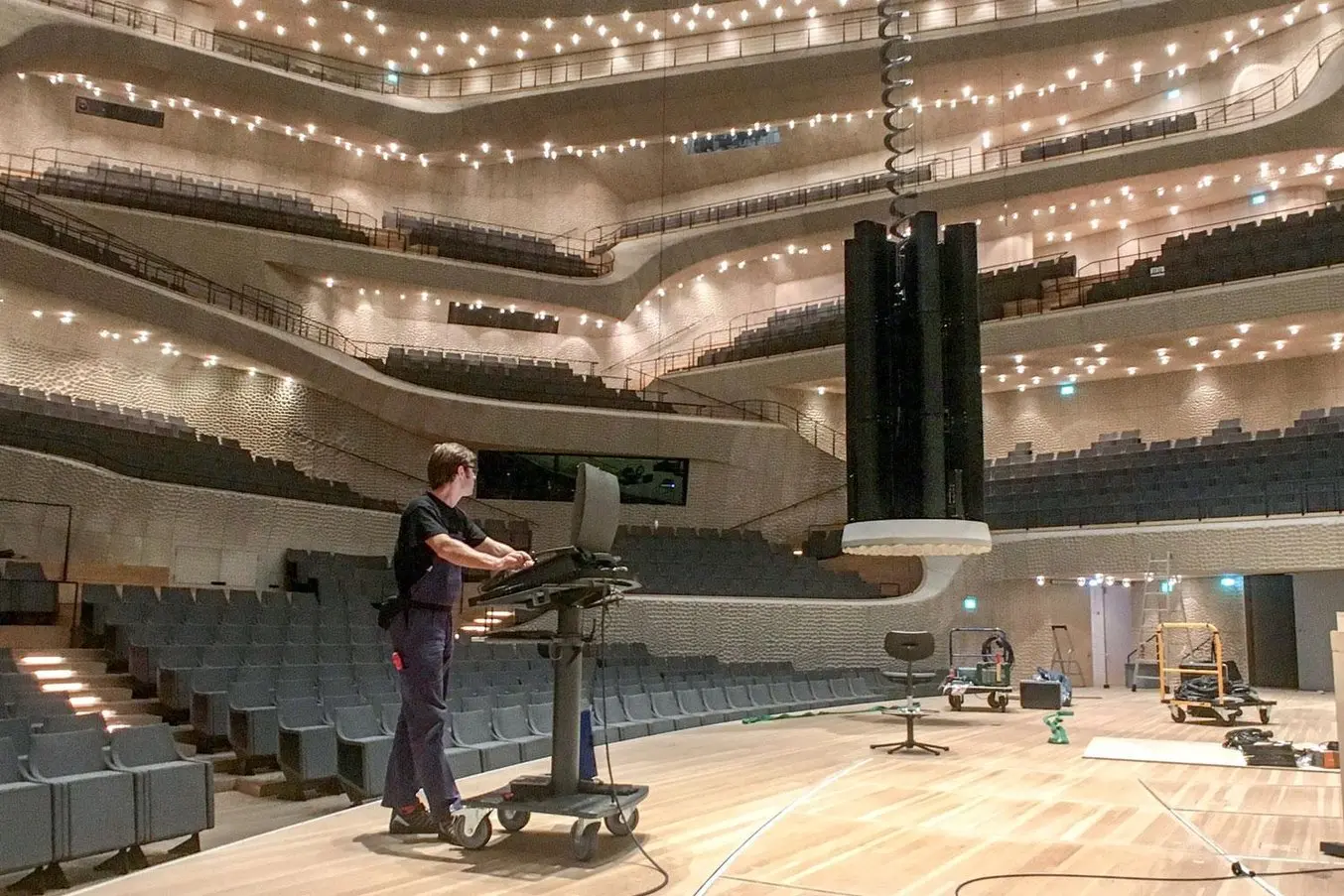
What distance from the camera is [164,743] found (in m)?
4.23

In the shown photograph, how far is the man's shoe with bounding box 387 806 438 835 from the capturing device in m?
3.66

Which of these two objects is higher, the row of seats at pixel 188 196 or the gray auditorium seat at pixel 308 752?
the row of seats at pixel 188 196

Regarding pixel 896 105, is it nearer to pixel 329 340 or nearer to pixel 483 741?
pixel 483 741

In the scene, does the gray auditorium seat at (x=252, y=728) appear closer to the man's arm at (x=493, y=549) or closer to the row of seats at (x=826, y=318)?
the man's arm at (x=493, y=549)

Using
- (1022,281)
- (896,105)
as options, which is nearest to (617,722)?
(896,105)

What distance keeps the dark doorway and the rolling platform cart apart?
1540 centimetres

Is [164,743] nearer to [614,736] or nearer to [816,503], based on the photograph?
[614,736]

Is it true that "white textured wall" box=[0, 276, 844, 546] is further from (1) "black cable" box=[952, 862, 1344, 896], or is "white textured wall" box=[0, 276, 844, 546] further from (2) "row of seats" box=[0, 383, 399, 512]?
(1) "black cable" box=[952, 862, 1344, 896]

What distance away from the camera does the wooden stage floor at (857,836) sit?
3242mm

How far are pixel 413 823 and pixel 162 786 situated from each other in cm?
106

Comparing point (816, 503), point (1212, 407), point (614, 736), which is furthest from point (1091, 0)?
point (614, 736)

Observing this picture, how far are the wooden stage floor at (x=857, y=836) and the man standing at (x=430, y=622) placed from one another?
0.25 m

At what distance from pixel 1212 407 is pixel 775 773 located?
1683 centimetres

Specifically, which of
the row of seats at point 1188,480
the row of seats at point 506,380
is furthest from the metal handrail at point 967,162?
the row of seats at point 1188,480
